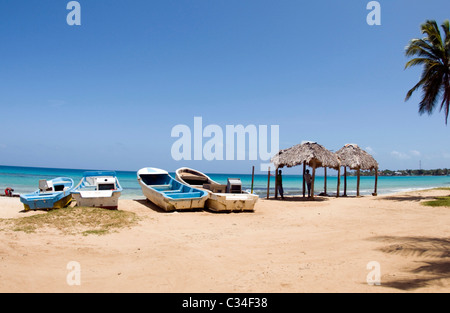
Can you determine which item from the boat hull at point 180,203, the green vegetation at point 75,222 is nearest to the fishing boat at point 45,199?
the green vegetation at point 75,222

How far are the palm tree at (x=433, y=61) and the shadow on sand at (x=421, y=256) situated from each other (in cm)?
1200

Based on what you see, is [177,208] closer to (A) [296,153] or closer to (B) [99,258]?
(B) [99,258]

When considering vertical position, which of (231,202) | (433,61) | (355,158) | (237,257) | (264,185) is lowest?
(264,185)

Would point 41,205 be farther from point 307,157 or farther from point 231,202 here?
point 307,157

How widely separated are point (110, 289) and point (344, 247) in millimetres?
4445

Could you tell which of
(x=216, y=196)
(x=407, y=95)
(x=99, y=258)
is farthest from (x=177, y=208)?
(x=407, y=95)

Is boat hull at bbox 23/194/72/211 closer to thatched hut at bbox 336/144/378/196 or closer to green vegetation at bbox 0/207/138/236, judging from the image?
green vegetation at bbox 0/207/138/236

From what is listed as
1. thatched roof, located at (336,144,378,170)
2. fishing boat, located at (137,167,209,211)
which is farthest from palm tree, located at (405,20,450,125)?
fishing boat, located at (137,167,209,211)

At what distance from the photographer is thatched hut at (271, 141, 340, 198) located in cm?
1677

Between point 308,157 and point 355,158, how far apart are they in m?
4.31

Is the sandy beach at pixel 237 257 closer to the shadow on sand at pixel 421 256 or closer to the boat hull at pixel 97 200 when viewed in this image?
the shadow on sand at pixel 421 256

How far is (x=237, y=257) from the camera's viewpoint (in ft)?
18.5

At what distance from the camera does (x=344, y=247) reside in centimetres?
616

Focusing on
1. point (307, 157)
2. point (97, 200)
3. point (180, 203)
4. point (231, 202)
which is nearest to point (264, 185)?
point (307, 157)
